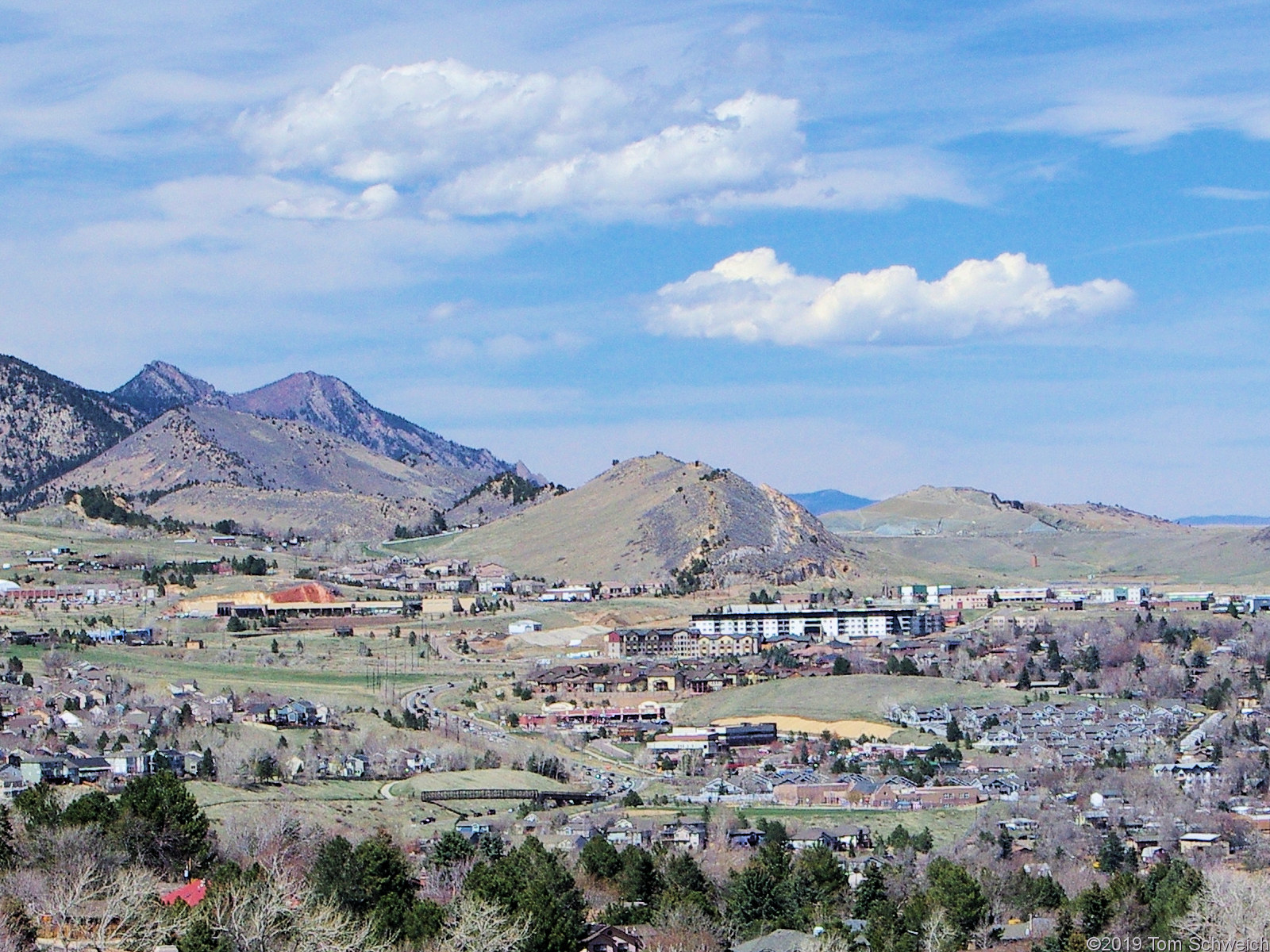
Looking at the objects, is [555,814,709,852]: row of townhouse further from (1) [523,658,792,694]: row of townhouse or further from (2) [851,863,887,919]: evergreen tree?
(1) [523,658,792,694]: row of townhouse

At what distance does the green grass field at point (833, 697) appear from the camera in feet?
307

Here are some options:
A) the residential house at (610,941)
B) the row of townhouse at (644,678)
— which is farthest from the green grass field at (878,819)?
the row of townhouse at (644,678)

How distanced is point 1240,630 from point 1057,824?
54.7 metres

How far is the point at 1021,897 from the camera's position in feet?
168

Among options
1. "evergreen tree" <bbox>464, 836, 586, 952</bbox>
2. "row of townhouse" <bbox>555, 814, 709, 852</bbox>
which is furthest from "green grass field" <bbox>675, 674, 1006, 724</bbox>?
"evergreen tree" <bbox>464, 836, 586, 952</bbox>

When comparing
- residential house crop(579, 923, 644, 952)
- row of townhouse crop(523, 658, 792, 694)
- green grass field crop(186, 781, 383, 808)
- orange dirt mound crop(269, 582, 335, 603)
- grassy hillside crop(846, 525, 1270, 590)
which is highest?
grassy hillside crop(846, 525, 1270, 590)

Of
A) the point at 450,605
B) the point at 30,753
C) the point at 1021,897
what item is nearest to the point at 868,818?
the point at 1021,897

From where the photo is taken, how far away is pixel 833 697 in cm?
9581

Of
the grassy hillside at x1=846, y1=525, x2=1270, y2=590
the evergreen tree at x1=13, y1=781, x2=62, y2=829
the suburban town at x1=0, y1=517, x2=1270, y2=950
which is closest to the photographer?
the evergreen tree at x1=13, y1=781, x2=62, y2=829

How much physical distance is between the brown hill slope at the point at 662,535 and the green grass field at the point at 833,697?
5287 cm

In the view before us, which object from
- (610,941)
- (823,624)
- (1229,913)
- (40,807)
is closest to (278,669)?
(823,624)

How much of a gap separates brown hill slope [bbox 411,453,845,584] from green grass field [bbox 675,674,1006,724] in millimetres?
52873

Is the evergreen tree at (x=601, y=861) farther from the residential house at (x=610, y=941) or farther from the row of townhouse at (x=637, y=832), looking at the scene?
the residential house at (x=610, y=941)

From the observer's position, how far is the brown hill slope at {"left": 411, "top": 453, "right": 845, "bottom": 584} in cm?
15912
